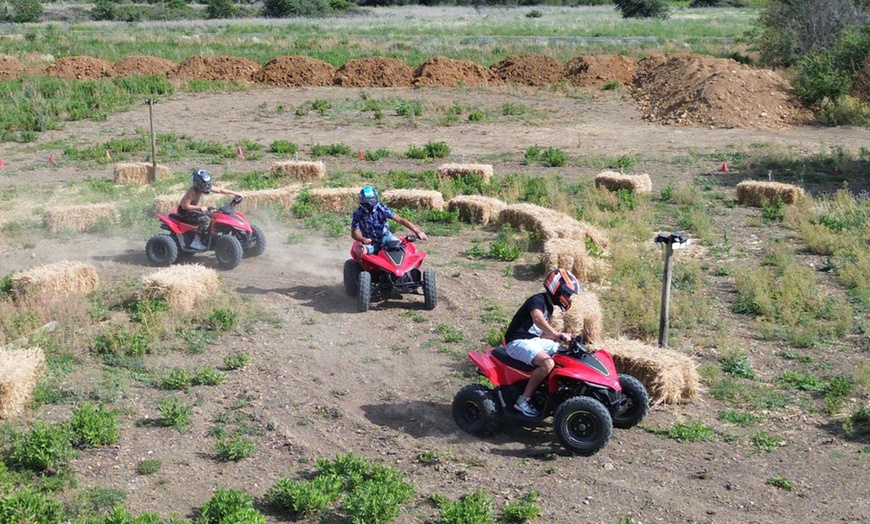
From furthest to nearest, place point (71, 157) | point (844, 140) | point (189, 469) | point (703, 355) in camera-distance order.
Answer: point (844, 140) < point (71, 157) < point (703, 355) < point (189, 469)

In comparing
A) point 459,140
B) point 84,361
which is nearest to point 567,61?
point 459,140

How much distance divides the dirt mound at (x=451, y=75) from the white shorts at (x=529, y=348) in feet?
94.7

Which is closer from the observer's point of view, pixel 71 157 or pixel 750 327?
pixel 750 327

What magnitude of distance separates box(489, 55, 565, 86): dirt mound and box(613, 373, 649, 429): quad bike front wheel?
2995cm

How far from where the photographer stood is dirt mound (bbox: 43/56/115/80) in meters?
37.9

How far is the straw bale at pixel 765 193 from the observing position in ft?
66.3

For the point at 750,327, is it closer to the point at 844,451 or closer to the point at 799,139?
the point at 844,451

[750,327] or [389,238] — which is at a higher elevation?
[389,238]

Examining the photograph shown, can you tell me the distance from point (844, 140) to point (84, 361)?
23651mm

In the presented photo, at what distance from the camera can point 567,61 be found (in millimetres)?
41969

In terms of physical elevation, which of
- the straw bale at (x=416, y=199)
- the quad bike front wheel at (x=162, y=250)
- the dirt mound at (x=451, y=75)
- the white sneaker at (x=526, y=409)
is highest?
the dirt mound at (x=451, y=75)

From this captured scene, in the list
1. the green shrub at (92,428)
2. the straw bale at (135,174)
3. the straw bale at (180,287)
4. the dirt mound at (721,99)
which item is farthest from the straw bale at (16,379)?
the dirt mound at (721,99)

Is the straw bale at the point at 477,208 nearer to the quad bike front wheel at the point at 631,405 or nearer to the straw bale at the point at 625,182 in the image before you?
the straw bale at the point at 625,182

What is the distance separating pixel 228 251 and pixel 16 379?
5569 mm
